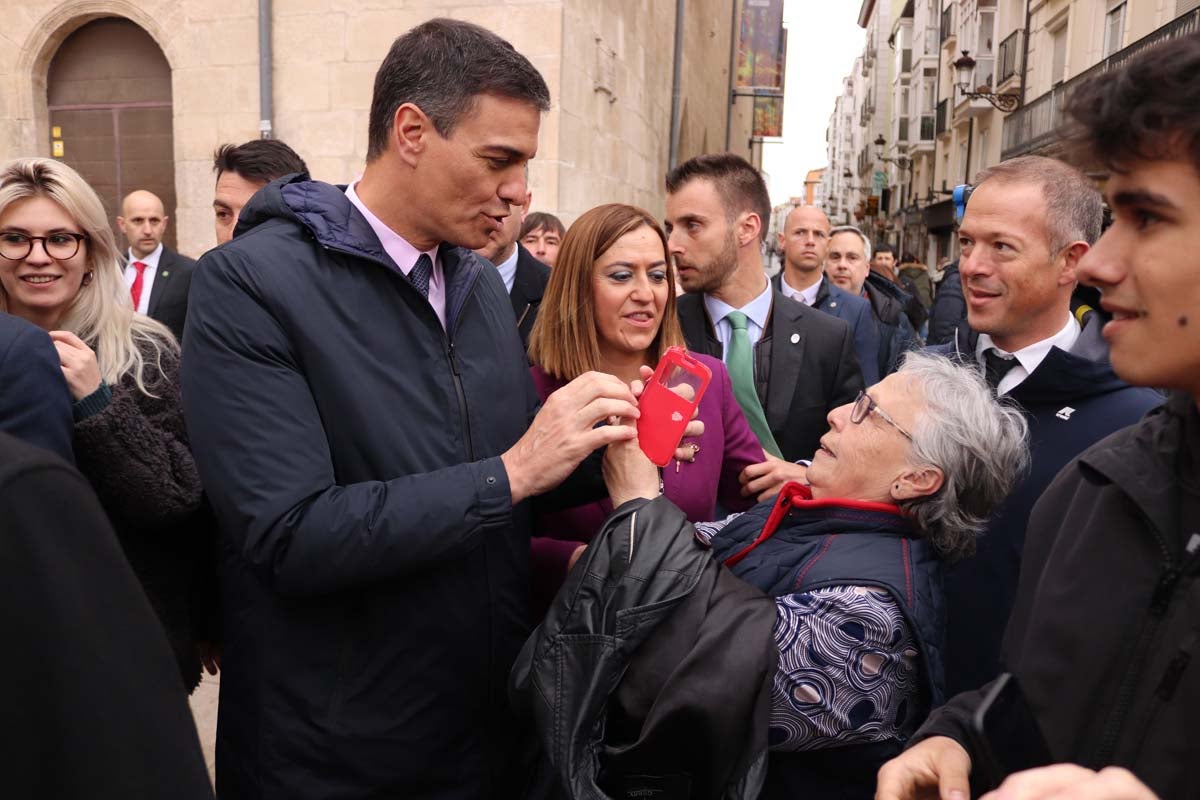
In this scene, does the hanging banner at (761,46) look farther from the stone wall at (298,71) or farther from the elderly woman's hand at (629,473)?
the elderly woman's hand at (629,473)

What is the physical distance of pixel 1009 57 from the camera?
933 inches

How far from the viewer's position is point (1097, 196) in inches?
106

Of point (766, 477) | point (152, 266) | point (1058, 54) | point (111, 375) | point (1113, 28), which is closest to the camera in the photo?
point (111, 375)

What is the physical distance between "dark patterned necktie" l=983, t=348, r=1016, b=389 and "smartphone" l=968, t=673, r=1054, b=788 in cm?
172

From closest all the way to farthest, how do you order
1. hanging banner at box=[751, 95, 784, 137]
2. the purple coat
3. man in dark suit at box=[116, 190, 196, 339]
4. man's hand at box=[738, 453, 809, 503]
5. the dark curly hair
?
the dark curly hair < the purple coat < man's hand at box=[738, 453, 809, 503] < man in dark suit at box=[116, 190, 196, 339] < hanging banner at box=[751, 95, 784, 137]

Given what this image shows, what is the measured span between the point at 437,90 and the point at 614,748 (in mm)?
1337

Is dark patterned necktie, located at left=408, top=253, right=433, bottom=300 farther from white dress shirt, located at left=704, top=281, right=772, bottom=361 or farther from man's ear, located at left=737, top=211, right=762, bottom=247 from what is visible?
man's ear, located at left=737, top=211, right=762, bottom=247

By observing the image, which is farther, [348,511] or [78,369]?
[78,369]

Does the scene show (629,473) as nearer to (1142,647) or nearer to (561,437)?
(561,437)

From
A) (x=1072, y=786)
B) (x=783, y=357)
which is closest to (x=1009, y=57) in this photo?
(x=783, y=357)

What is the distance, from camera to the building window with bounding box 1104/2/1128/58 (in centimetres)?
1697

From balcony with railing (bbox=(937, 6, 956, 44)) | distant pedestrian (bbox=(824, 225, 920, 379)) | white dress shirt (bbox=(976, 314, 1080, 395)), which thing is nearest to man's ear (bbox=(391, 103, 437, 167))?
white dress shirt (bbox=(976, 314, 1080, 395))

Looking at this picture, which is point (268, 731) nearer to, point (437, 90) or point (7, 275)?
point (437, 90)

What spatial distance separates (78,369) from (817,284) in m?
4.47
